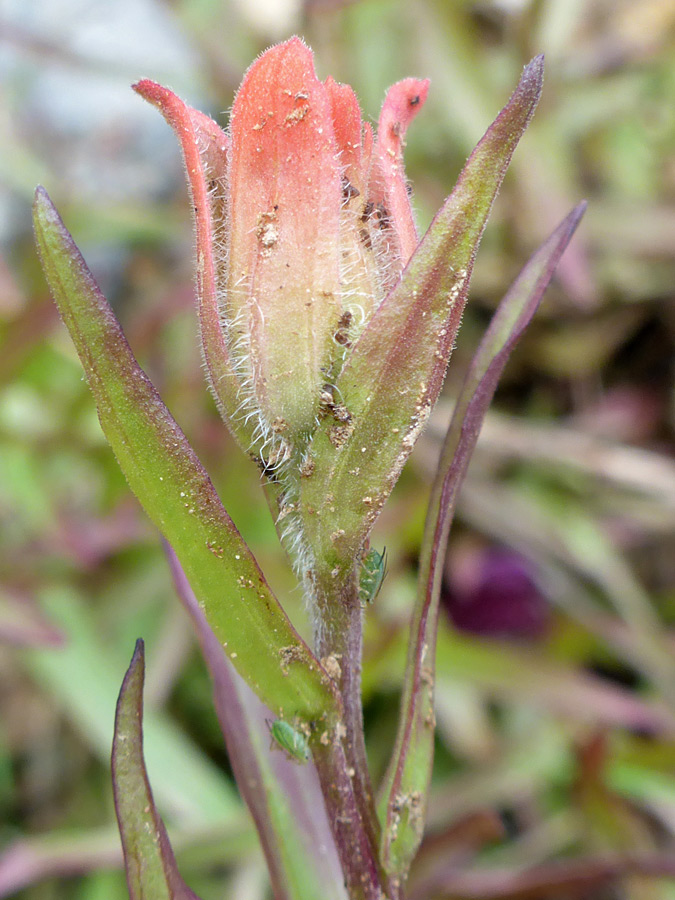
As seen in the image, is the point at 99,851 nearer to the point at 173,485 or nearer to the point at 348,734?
the point at 348,734

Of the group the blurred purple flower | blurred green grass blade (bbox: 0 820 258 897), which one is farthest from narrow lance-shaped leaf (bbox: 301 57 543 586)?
the blurred purple flower

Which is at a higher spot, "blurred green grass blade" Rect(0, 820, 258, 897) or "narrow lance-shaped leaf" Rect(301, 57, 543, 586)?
"narrow lance-shaped leaf" Rect(301, 57, 543, 586)

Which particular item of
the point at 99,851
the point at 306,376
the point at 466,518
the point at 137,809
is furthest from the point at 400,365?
the point at 466,518

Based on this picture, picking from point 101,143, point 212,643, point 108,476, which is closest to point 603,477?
point 108,476

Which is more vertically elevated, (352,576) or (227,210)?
(227,210)

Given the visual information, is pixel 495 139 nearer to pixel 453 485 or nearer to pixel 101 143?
pixel 453 485

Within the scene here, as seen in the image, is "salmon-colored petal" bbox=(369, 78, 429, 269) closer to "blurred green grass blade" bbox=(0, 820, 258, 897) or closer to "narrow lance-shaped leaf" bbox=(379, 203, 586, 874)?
"narrow lance-shaped leaf" bbox=(379, 203, 586, 874)

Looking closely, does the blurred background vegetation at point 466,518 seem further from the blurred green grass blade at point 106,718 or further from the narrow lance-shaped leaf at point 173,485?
the narrow lance-shaped leaf at point 173,485
